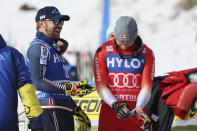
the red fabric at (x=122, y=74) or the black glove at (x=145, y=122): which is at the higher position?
the red fabric at (x=122, y=74)

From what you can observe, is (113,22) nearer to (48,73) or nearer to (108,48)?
(108,48)

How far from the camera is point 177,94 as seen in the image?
4.31 m

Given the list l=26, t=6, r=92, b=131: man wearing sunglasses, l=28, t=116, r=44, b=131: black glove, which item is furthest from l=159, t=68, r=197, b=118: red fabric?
l=28, t=116, r=44, b=131: black glove

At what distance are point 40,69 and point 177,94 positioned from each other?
1702 millimetres

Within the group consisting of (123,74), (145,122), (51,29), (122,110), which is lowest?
(145,122)

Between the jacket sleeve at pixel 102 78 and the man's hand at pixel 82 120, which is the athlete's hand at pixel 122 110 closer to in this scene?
the jacket sleeve at pixel 102 78

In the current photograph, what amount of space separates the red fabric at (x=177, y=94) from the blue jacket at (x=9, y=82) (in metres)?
2.07

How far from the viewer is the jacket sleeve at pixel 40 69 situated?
11.5 feet

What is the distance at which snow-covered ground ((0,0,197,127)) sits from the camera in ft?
54.9

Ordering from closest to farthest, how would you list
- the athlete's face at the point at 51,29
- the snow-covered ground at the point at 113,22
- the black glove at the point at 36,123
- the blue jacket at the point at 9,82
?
the blue jacket at the point at 9,82 < the black glove at the point at 36,123 < the athlete's face at the point at 51,29 < the snow-covered ground at the point at 113,22

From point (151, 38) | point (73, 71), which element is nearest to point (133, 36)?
point (73, 71)

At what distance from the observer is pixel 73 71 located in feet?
37.9

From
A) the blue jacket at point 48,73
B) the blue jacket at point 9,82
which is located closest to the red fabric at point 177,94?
the blue jacket at point 48,73

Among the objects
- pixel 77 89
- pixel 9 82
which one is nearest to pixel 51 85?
pixel 77 89
